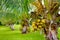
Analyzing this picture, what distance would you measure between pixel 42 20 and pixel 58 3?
1.28 meters

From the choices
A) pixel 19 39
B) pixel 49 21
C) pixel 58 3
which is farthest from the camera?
pixel 19 39

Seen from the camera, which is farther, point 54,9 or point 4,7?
point 54,9

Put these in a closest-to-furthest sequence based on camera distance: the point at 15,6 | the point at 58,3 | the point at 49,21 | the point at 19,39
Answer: the point at 15,6 → the point at 58,3 → the point at 49,21 → the point at 19,39

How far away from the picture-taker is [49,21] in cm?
1149

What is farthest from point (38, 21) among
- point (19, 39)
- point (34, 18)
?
point (19, 39)

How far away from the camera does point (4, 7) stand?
13.2ft

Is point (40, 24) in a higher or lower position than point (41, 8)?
lower

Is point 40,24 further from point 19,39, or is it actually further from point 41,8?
point 19,39

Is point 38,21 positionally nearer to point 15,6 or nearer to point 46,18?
point 46,18

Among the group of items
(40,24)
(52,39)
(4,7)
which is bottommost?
(52,39)

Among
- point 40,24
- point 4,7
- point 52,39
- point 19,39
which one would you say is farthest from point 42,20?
point 4,7

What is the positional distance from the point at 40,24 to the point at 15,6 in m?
7.57

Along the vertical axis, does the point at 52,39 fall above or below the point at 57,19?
below

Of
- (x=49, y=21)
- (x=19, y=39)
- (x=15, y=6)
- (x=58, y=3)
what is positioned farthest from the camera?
(x=19, y=39)
